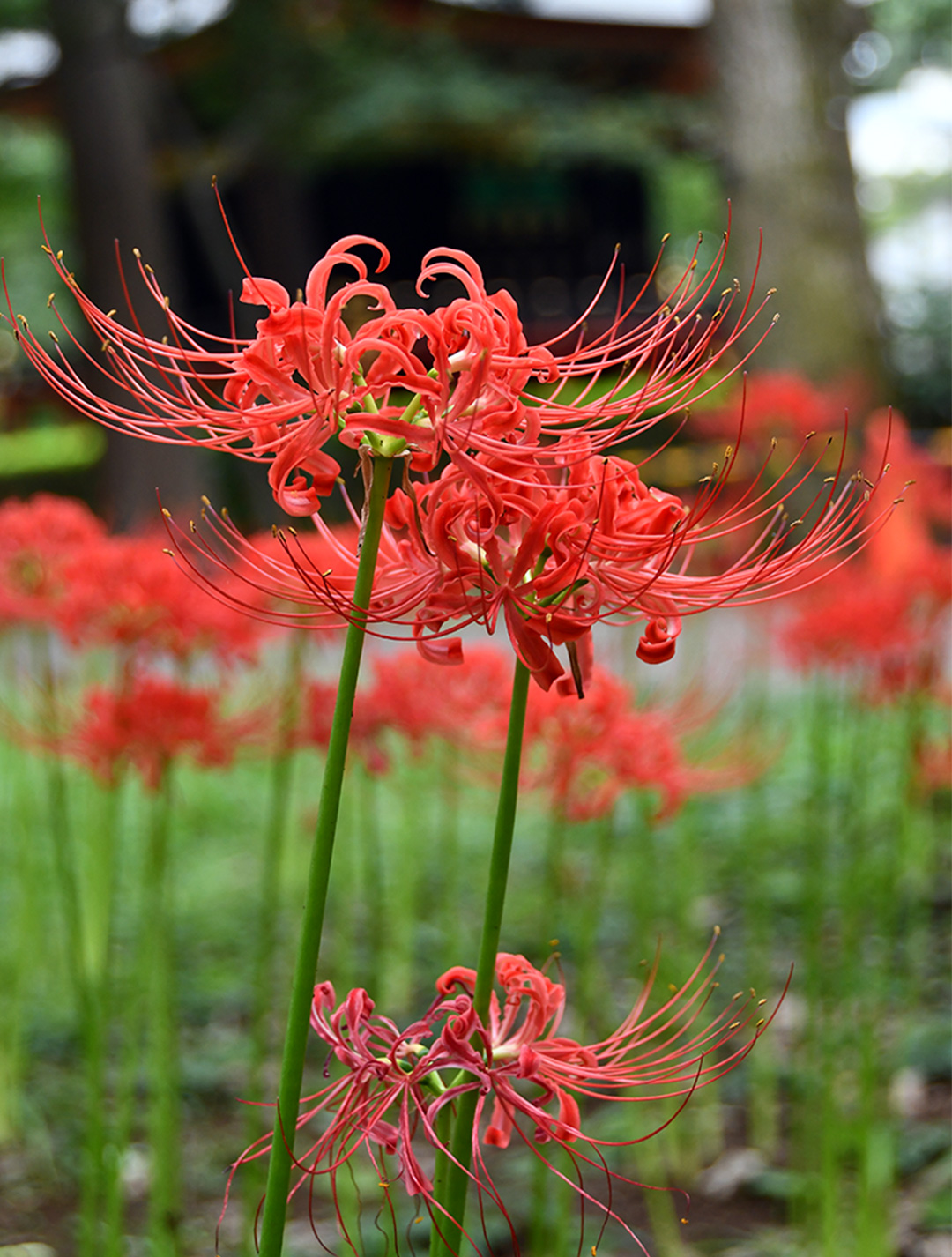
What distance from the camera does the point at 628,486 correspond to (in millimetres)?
794

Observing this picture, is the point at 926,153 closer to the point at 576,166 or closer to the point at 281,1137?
the point at 576,166

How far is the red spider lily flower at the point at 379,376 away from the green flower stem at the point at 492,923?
0.51ft

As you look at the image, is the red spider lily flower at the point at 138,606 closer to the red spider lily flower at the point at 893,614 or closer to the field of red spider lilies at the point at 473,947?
the field of red spider lilies at the point at 473,947

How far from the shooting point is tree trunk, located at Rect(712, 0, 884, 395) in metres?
5.32

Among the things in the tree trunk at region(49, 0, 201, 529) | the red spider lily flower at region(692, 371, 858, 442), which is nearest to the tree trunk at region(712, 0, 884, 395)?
the red spider lily flower at region(692, 371, 858, 442)

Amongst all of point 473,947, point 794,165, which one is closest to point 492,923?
point 473,947

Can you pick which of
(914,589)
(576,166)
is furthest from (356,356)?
(576,166)

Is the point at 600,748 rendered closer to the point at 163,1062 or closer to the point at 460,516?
the point at 163,1062

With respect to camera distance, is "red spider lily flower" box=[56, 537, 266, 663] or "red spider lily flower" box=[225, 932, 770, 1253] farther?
"red spider lily flower" box=[56, 537, 266, 663]

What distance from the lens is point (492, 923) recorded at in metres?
0.80

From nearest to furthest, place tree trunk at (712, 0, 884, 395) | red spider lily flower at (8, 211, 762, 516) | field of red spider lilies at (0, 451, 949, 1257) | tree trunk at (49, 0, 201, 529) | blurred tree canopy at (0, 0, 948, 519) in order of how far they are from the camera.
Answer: red spider lily flower at (8, 211, 762, 516) → field of red spider lilies at (0, 451, 949, 1257) → tree trunk at (712, 0, 884, 395) → blurred tree canopy at (0, 0, 948, 519) → tree trunk at (49, 0, 201, 529)

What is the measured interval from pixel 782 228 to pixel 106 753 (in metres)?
4.35

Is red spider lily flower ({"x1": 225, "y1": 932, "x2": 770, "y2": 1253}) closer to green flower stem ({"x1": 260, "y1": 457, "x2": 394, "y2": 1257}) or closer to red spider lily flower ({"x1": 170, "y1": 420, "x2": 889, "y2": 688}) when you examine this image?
green flower stem ({"x1": 260, "y1": 457, "x2": 394, "y2": 1257})

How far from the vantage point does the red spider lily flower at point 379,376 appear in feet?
2.36
